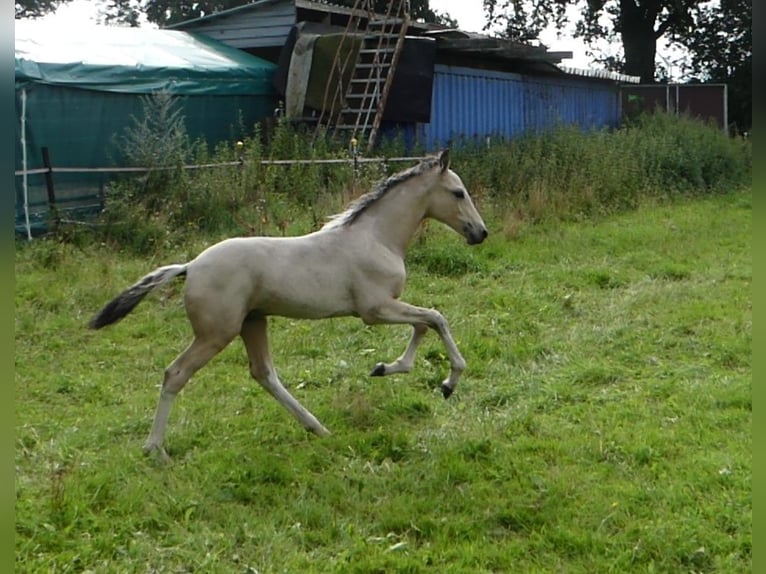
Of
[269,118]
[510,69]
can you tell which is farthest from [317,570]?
[510,69]

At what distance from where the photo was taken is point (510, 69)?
2323 centimetres

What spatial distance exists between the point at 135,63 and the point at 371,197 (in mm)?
10560

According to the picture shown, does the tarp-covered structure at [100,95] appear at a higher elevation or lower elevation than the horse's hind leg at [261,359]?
higher

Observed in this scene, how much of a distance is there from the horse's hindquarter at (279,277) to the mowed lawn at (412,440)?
0.89 meters

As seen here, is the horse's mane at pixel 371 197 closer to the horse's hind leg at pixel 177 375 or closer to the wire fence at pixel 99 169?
the horse's hind leg at pixel 177 375

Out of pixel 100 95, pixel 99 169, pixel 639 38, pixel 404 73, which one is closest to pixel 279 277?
pixel 99 169

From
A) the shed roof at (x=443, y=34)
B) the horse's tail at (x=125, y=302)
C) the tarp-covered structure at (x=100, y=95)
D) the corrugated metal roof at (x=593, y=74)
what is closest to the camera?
the horse's tail at (x=125, y=302)

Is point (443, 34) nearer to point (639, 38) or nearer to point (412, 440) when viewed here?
point (412, 440)

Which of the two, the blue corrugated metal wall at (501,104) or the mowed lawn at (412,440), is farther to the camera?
the blue corrugated metal wall at (501,104)

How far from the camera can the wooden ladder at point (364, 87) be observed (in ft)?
57.1

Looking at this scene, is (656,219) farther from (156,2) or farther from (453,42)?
(156,2)

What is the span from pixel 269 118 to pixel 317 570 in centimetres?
1422

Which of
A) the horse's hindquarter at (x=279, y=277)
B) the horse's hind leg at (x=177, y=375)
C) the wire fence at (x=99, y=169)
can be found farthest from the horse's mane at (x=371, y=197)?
the wire fence at (x=99, y=169)

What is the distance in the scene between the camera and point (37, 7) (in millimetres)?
36625
